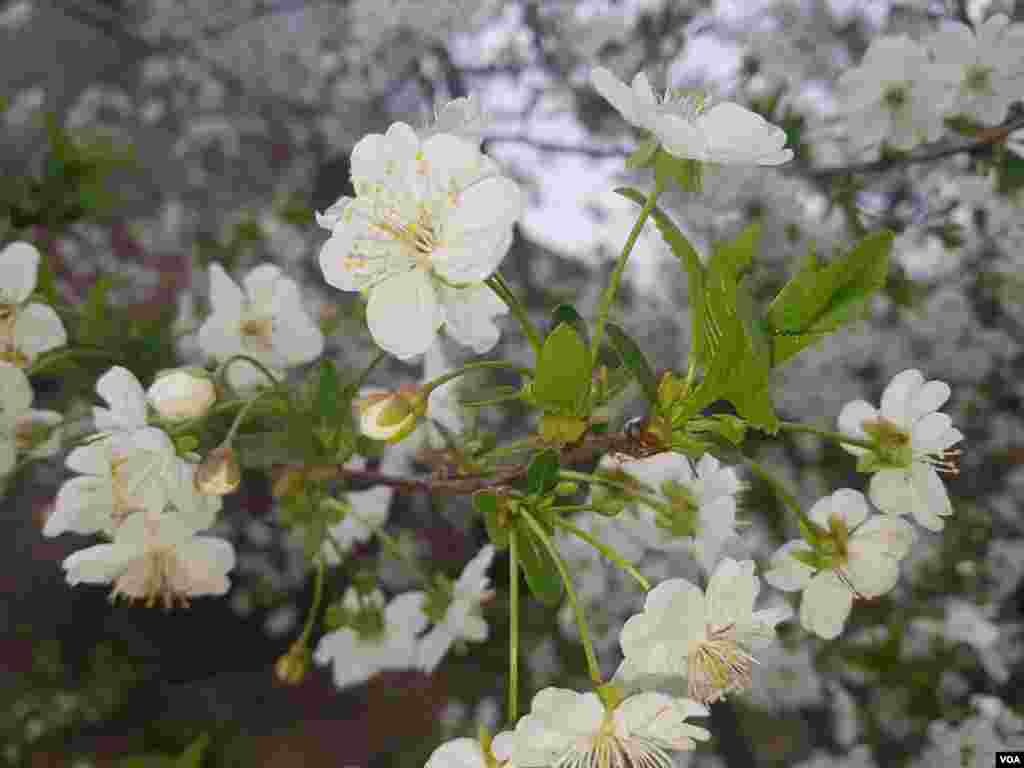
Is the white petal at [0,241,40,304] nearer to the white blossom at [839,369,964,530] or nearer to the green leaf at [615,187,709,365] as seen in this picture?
the green leaf at [615,187,709,365]

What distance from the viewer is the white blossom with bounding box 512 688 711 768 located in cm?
55

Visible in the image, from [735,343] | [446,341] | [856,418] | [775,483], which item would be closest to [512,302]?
[735,343]

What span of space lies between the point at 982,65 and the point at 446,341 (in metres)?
1.50

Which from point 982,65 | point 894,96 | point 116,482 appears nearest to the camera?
point 116,482

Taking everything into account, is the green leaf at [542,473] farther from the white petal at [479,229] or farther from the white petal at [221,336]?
the white petal at [221,336]

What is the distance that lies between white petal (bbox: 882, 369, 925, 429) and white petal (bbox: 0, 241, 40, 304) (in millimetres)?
879

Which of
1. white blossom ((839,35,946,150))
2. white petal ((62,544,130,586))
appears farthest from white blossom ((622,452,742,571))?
white blossom ((839,35,946,150))

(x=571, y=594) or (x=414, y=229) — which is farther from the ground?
(x=414, y=229)

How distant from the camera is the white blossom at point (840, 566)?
753mm

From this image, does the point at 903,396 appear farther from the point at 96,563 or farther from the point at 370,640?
the point at 96,563

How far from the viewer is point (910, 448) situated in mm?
749

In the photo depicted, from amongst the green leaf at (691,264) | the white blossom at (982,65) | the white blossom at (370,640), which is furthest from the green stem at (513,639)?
the white blossom at (982,65)

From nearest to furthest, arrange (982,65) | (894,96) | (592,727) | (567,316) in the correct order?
(592,727)
(567,316)
(982,65)
(894,96)

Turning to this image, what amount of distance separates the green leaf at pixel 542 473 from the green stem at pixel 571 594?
3 cm
